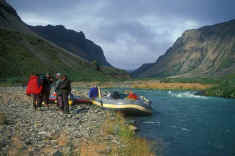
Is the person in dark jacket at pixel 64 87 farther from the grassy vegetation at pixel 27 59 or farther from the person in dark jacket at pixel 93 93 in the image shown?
the grassy vegetation at pixel 27 59

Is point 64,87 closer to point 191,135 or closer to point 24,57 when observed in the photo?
point 191,135

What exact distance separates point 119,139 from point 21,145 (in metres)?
4.22

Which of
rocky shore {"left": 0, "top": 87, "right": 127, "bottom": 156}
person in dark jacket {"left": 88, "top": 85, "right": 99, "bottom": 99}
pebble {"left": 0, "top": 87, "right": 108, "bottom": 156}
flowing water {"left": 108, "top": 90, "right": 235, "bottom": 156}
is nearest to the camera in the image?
rocky shore {"left": 0, "top": 87, "right": 127, "bottom": 156}

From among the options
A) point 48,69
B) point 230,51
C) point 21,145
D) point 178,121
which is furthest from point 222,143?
point 230,51

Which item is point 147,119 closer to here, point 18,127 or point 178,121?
point 178,121

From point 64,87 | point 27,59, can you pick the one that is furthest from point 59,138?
point 27,59

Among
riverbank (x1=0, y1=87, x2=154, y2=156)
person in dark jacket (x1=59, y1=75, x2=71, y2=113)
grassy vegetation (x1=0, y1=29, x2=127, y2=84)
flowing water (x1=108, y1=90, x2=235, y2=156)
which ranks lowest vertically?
flowing water (x1=108, y1=90, x2=235, y2=156)

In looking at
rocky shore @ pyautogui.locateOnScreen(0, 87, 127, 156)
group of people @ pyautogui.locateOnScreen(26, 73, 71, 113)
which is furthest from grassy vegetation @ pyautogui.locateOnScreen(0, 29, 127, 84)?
rocky shore @ pyautogui.locateOnScreen(0, 87, 127, 156)

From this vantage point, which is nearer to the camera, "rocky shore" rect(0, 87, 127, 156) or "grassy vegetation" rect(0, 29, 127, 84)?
"rocky shore" rect(0, 87, 127, 156)

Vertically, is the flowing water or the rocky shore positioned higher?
the rocky shore

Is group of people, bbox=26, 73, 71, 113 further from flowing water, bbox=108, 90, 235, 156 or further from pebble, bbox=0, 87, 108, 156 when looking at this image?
flowing water, bbox=108, 90, 235, 156

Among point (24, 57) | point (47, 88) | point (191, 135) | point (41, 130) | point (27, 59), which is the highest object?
point (24, 57)

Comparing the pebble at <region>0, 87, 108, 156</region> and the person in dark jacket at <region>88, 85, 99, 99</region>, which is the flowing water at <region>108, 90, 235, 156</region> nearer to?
the pebble at <region>0, 87, 108, 156</region>

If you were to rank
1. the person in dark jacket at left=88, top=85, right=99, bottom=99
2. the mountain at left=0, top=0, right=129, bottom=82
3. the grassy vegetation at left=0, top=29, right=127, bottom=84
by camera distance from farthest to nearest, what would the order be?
the mountain at left=0, top=0, right=129, bottom=82
the grassy vegetation at left=0, top=29, right=127, bottom=84
the person in dark jacket at left=88, top=85, right=99, bottom=99
